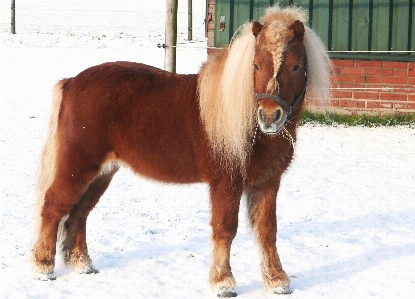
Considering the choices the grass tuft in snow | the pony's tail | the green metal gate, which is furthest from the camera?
the grass tuft in snow

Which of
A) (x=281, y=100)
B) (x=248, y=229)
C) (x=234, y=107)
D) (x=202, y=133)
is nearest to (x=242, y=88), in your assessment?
(x=234, y=107)

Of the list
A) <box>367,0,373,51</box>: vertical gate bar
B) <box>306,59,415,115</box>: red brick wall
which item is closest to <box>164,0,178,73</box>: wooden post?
<box>306,59,415,115</box>: red brick wall

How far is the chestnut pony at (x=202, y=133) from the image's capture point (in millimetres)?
3861

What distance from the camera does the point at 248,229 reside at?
4719mm

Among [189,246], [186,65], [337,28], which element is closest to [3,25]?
[186,65]

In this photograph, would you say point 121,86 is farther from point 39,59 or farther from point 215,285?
point 39,59

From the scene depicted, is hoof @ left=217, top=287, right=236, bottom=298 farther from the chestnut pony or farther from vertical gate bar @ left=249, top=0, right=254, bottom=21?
vertical gate bar @ left=249, top=0, right=254, bottom=21

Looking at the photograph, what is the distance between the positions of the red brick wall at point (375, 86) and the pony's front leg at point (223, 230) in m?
5.79

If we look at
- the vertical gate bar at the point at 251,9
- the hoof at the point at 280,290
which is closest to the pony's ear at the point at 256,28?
Answer: the hoof at the point at 280,290

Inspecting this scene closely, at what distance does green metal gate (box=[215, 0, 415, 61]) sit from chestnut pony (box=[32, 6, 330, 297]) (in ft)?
18.2

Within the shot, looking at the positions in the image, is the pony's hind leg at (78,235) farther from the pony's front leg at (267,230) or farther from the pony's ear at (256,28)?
the pony's ear at (256,28)

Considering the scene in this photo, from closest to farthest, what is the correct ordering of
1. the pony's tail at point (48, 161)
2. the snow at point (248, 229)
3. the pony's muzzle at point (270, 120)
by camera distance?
the pony's muzzle at point (270, 120) → the snow at point (248, 229) → the pony's tail at point (48, 161)

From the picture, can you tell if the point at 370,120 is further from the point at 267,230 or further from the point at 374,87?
the point at 267,230

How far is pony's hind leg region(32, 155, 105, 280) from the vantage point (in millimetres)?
4312
